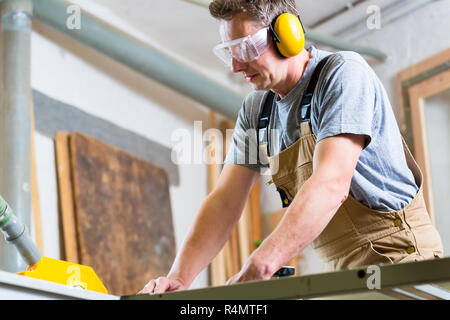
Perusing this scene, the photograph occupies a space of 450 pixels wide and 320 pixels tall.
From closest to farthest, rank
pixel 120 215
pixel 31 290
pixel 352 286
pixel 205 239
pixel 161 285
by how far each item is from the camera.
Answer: pixel 352 286
pixel 31 290
pixel 161 285
pixel 205 239
pixel 120 215

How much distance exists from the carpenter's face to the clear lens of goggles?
0.05ft

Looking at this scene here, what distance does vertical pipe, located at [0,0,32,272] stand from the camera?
3383 millimetres

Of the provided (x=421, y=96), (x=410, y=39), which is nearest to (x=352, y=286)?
(x=421, y=96)

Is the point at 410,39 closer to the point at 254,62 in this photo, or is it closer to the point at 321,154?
the point at 254,62

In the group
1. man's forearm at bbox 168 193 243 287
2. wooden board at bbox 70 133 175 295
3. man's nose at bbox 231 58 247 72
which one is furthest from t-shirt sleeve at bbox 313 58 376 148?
wooden board at bbox 70 133 175 295

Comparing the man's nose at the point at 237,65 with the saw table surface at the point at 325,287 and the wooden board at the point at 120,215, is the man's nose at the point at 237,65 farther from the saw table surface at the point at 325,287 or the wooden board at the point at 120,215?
the wooden board at the point at 120,215

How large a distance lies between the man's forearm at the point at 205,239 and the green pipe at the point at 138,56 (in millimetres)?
2405

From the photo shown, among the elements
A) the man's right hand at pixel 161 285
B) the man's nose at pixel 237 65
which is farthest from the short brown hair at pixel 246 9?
the man's right hand at pixel 161 285

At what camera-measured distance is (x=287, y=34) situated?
72.9 inches

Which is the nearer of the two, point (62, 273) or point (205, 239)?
point (62, 273)

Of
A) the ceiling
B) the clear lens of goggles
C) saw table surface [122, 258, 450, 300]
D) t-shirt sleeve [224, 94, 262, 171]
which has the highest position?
the ceiling

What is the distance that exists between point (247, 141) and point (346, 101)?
51cm

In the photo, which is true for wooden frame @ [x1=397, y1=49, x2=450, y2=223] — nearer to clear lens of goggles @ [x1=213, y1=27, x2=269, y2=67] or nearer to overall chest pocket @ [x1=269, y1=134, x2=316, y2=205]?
overall chest pocket @ [x1=269, y1=134, x2=316, y2=205]
